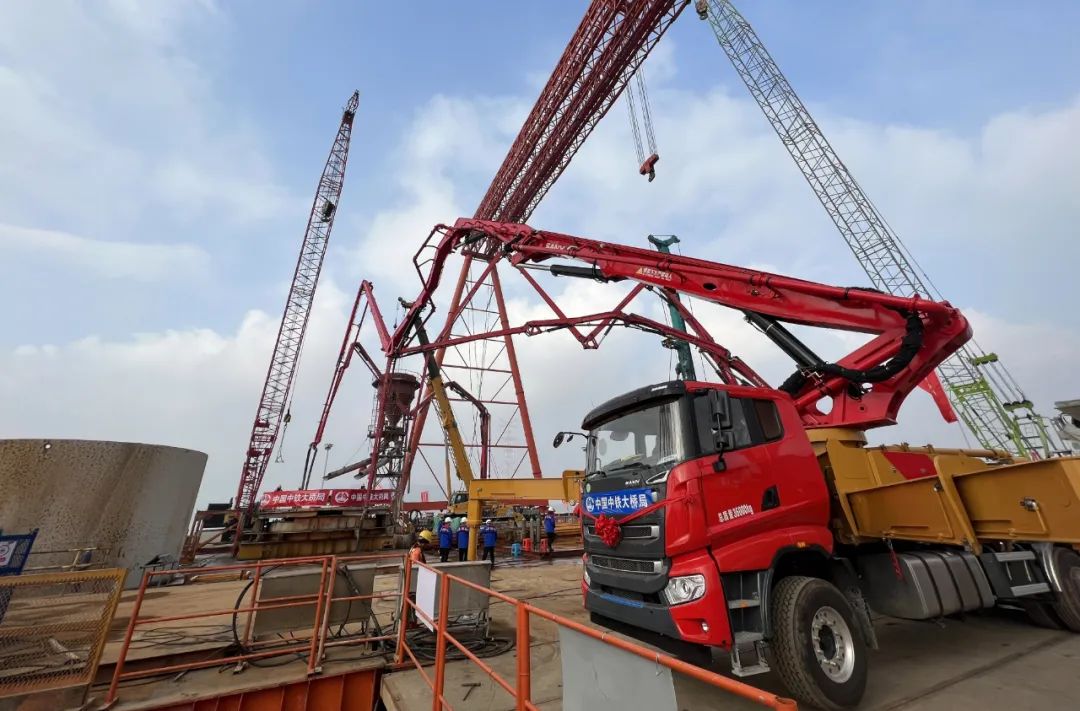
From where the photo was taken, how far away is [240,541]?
1962cm

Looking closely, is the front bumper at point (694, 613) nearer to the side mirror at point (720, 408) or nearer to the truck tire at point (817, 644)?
the truck tire at point (817, 644)

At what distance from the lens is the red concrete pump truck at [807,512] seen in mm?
3965

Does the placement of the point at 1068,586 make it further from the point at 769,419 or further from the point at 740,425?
the point at 740,425

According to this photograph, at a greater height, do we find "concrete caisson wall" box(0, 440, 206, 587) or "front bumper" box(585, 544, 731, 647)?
"concrete caisson wall" box(0, 440, 206, 587)

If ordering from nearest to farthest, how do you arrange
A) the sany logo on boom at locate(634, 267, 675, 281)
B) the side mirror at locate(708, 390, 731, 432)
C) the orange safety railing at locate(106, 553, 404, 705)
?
the side mirror at locate(708, 390, 731, 432), the orange safety railing at locate(106, 553, 404, 705), the sany logo on boom at locate(634, 267, 675, 281)

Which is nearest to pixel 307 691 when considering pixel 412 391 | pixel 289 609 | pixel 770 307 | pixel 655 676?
pixel 289 609

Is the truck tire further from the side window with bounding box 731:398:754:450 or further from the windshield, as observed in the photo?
the windshield

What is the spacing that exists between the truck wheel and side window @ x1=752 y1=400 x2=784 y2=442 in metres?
4.45

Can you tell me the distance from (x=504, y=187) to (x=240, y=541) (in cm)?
1987

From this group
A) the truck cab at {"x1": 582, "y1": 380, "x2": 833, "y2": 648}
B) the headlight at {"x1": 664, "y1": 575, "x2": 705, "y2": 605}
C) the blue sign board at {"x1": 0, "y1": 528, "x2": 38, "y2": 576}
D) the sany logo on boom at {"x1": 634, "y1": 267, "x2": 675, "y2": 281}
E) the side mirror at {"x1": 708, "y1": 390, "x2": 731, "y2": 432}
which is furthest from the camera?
the sany logo on boom at {"x1": 634, "y1": 267, "x2": 675, "y2": 281}

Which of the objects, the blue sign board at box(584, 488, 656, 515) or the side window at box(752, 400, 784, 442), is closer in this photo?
the blue sign board at box(584, 488, 656, 515)

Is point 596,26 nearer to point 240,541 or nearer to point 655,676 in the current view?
point 655,676

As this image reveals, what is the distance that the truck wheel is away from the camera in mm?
5793

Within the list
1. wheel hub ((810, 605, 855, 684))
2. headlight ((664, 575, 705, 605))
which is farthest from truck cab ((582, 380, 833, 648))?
wheel hub ((810, 605, 855, 684))
